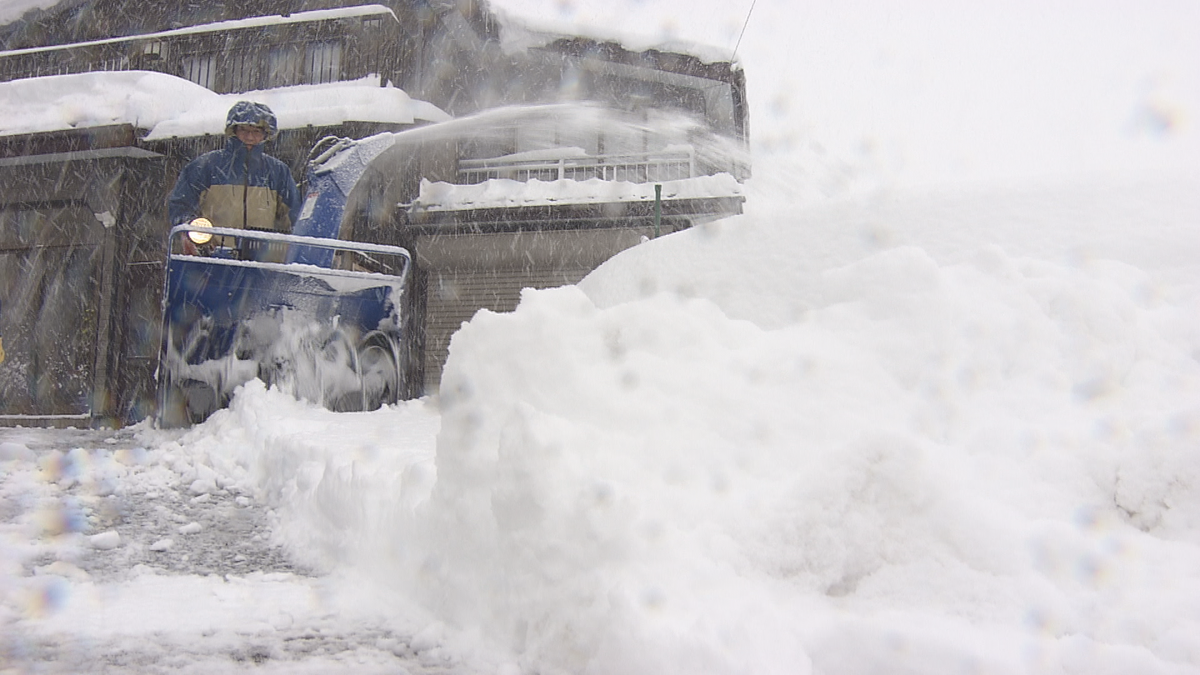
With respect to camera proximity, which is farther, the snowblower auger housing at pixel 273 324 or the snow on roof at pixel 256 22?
the snow on roof at pixel 256 22

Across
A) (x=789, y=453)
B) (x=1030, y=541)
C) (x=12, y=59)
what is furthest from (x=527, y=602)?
(x=12, y=59)

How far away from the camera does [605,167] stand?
12.4 m

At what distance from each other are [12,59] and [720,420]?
16.6 metres

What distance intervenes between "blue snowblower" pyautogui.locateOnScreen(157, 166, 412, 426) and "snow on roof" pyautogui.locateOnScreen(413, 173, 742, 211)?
5187 mm

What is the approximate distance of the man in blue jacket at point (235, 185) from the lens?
6.24 m

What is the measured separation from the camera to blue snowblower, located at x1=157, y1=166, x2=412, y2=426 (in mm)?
5422

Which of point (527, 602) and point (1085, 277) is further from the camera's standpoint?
point (1085, 277)

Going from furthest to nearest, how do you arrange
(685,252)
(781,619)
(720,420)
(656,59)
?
(656,59) < (685,252) < (720,420) < (781,619)

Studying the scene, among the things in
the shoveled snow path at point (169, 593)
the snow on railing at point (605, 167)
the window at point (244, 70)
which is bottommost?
the shoveled snow path at point (169, 593)

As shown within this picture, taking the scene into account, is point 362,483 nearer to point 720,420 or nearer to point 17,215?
point 720,420

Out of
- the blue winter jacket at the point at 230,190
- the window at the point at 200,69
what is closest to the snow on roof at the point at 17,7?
the window at the point at 200,69

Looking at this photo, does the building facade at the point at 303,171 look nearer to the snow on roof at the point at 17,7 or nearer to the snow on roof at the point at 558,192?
the snow on roof at the point at 558,192

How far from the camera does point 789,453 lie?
243 centimetres

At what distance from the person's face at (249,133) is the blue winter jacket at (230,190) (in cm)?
8
